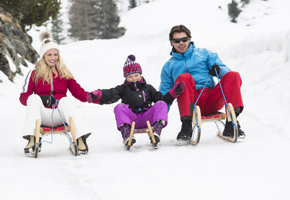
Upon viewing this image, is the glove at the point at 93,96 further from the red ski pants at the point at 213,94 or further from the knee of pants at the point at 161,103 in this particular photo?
the red ski pants at the point at 213,94

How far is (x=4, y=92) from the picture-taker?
27.1 feet

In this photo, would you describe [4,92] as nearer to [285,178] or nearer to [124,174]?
[124,174]

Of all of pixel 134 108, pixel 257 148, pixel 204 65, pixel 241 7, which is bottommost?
pixel 257 148

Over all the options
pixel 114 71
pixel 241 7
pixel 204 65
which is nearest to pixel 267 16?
pixel 241 7

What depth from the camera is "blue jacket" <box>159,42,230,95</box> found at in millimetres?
4109

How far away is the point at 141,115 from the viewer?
3.81m

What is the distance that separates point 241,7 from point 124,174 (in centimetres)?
2985

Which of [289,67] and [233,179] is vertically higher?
[289,67]

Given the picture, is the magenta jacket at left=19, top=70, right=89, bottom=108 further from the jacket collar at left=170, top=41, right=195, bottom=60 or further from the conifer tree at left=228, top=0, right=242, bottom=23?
the conifer tree at left=228, top=0, right=242, bottom=23

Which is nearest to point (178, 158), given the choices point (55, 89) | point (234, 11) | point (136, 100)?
point (136, 100)

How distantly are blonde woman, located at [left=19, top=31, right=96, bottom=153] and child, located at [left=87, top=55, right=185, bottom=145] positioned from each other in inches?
11.9

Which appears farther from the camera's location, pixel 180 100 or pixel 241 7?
pixel 241 7

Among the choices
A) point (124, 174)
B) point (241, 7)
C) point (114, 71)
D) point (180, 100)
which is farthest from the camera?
point (241, 7)

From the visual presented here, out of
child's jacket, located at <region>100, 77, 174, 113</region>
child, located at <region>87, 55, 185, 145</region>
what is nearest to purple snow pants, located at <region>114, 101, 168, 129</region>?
child, located at <region>87, 55, 185, 145</region>
